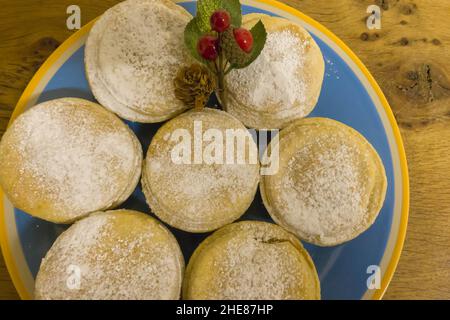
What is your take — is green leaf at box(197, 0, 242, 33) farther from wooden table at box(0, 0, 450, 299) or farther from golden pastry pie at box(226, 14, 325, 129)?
wooden table at box(0, 0, 450, 299)

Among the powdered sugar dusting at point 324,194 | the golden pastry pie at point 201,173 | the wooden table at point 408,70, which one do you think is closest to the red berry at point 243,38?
the golden pastry pie at point 201,173

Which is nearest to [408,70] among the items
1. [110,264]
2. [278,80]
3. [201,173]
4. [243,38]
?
[278,80]

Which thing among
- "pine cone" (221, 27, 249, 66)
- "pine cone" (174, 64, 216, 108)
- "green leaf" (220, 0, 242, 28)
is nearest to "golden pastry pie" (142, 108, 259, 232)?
"pine cone" (174, 64, 216, 108)

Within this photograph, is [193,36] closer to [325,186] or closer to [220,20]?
[220,20]

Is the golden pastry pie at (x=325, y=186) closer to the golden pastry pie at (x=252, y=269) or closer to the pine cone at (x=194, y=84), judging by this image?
the golden pastry pie at (x=252, y=269)

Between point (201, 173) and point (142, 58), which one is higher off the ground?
point (142, 58)

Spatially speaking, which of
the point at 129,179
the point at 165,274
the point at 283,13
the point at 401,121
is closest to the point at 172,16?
the point at 283,13
